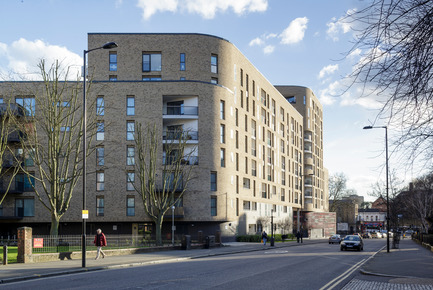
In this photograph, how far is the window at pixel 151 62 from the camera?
5506 centimetres

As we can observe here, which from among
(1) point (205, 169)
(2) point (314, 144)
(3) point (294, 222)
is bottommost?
(3) point (294, 222)

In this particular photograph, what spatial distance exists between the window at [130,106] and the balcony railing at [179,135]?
4.05 meters

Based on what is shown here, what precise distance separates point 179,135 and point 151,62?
11049 millimetres

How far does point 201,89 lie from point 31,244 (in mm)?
32343

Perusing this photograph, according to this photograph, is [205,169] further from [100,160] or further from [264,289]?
[264,289]

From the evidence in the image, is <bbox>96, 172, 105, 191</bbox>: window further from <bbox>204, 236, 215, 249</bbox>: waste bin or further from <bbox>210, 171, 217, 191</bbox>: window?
<bbox>204, 236, 215, 249</bbox>: waste bin

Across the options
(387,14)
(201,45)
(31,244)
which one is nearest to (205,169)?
(201,45)

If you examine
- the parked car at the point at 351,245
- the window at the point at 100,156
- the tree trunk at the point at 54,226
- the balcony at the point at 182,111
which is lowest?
the parked car at the point at 351,245

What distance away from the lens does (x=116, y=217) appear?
4978cm

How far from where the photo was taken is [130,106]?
50844mm

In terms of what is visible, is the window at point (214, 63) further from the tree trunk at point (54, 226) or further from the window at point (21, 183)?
the tree trunk at point (54, 226)

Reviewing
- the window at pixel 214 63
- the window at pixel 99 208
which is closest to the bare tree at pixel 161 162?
the window at pixel 99 208

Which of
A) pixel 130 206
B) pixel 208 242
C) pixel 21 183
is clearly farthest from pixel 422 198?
pixel 21 183

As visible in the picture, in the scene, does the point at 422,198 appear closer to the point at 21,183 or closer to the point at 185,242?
the point at 185,242
